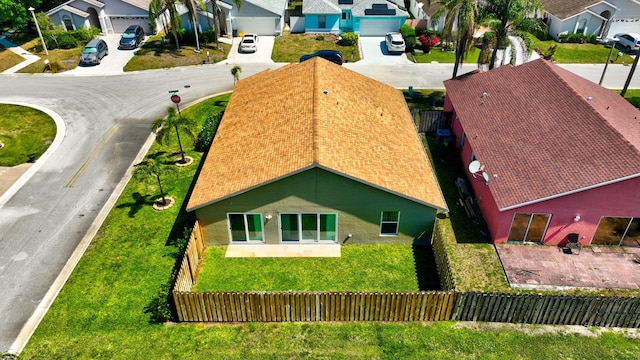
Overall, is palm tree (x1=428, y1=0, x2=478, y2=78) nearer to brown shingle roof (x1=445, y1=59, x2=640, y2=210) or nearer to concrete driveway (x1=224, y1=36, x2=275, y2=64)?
brown shingle roof (x1=445, y1=59, x2=640, y2=210)

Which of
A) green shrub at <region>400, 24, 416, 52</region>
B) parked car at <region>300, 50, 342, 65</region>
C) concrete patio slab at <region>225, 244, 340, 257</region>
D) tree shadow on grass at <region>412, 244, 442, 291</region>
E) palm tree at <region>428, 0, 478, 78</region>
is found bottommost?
tree shadow on grass at <region>412, 244, 442, 291</region>

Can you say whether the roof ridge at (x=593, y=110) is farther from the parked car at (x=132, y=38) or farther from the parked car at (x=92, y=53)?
the parked car at (x=92, y=53)

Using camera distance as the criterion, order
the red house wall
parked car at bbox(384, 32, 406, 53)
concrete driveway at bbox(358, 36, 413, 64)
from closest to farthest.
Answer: the red house wall
concrete driveway at bbox(358, 36, 413, 64)
parked car at bbox(384, 32, 406, 53)

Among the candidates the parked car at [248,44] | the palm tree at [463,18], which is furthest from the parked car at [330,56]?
the palm tree at [463,18]

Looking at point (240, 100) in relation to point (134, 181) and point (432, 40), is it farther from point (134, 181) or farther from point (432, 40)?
point (432, 40)

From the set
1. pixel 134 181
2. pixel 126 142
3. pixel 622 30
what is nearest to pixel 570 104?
pixel 134 181

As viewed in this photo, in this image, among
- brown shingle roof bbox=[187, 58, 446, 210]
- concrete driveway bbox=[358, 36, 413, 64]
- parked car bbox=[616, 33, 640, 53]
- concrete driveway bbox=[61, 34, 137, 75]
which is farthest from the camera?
parked car bbox=[616, 33, 640, 53]

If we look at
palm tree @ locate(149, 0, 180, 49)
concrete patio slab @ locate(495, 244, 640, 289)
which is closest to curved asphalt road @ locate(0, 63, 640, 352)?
palm tree @ locate(149, 0, 180, 49)

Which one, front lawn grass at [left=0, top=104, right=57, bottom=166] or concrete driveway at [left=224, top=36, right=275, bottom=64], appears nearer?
front lawn grass at [left=0, top=104, right=57, bottom=166]

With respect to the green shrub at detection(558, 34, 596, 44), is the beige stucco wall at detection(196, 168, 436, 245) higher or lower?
lower
